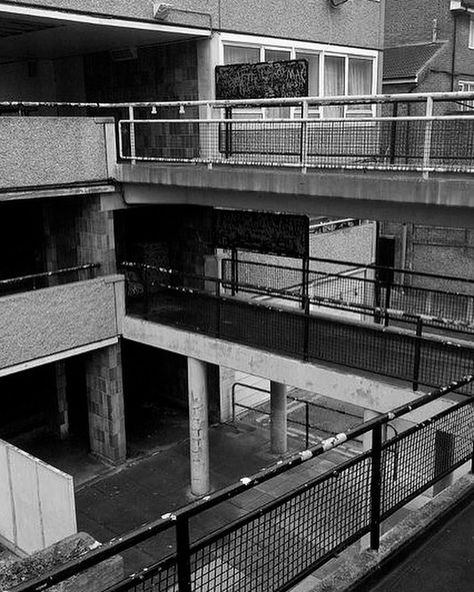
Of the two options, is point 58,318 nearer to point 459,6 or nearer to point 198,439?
point 198,439

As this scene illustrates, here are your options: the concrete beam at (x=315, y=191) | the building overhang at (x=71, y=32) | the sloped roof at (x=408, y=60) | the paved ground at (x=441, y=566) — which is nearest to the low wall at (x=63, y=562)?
the paved ground at (x=441, y=566)

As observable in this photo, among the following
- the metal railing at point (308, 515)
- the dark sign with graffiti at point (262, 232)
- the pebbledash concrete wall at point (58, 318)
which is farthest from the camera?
the dark sign with graffiti at point (262, 232)

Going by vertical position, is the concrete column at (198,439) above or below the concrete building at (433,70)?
below

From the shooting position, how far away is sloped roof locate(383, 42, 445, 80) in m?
24.3

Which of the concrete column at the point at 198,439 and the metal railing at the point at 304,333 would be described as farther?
the concrete column at the point at 198,439

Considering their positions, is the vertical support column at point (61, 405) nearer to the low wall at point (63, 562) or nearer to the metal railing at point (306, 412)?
the metal railing at point (306, 412)

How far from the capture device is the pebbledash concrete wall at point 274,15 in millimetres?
10328

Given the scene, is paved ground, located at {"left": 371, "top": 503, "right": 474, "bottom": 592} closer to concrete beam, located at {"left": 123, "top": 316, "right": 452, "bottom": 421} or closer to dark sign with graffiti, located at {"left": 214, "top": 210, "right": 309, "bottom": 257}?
concrete beam, located at {"left": 123, "top": 316, "right": 452, "bottom": 421}

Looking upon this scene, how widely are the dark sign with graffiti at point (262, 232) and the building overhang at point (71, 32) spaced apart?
3235 millimetres

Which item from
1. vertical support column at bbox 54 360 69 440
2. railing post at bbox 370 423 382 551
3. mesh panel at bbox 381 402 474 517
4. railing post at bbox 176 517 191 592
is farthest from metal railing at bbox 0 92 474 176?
railing post at bbox 176 517 191 592

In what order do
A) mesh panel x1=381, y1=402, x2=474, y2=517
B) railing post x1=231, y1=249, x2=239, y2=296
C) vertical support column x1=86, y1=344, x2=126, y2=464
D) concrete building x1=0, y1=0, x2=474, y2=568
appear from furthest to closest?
railing post x1=231, y1=249, x2=239, y2=296 < vertical support column x1=86, y1=344, x2=126, y2=464 < concrete building x1=0, y1=0, x2=474, y2=568 < mesh panel x1=381, y1=402, x2=474, y2=517

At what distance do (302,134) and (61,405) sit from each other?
7.50 meters

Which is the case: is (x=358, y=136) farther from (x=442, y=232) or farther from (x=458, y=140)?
(x=442, y=232)

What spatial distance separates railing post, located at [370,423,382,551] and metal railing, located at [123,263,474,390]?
13.0 feet
